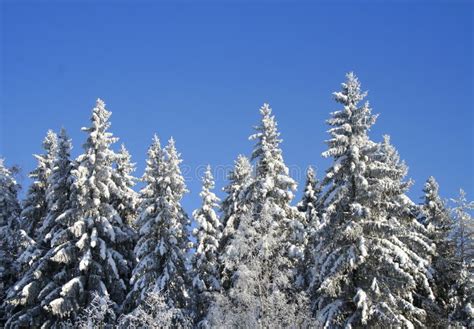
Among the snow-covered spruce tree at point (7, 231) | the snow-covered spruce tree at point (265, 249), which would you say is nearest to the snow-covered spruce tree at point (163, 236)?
the snow-covered spruce tree at point (265, 249)

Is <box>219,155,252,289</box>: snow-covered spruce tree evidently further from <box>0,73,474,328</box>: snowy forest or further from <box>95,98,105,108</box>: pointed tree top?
<box>95,98,105,108</box>: pointed tree top

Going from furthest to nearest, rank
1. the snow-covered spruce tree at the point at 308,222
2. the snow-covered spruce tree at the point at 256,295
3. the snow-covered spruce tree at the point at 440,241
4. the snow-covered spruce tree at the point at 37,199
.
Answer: the snow-covered spruce tree at the point at 37,199 < the snow-covered spruce tree at the point at 440,241 < the snow-covered spruce tree at the point at 308,222 < the snow-covered spruce tree at the point at 256,295

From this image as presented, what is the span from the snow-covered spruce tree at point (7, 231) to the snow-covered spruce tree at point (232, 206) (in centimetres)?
1436

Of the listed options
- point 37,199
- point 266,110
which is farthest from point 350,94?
point 37,199

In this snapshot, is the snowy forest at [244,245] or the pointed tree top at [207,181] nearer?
the snowy forest at [244,245]

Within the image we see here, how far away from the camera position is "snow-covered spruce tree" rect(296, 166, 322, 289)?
30350 millimetres

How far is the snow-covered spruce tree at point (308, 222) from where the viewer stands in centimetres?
3035

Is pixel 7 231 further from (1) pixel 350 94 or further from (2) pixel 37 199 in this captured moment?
(1) pixel 350 94

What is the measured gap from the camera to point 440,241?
3388cm

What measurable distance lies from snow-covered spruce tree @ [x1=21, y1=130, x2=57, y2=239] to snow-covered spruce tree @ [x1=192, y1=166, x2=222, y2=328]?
10842 millimetres

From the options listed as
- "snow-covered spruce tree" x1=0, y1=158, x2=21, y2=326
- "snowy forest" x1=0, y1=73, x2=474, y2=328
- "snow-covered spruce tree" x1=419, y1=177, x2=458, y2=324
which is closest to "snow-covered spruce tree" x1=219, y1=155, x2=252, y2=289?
"snowy forest" x1=0, y1=73, x2=474, y2=328

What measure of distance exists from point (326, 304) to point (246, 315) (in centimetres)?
456

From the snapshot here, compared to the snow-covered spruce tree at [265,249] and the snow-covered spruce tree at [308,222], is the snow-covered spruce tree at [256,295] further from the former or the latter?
the snow-covered spruce tree at [308,222]

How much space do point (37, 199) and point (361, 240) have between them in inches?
913
